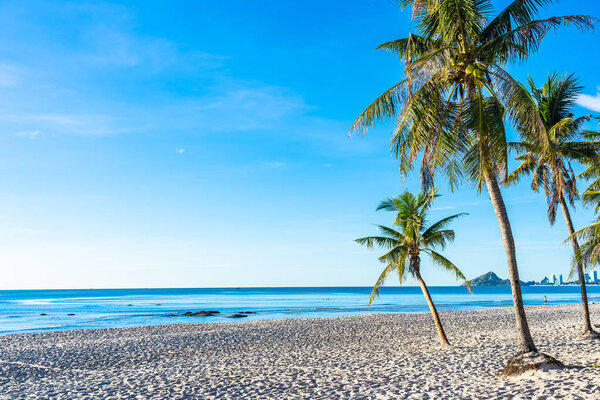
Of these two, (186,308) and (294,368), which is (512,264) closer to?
(294,368)

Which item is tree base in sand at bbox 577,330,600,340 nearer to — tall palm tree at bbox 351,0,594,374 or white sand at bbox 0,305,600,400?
white sand at bbox 0,305,600,400

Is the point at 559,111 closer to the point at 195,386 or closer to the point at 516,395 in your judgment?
the point at 516,395

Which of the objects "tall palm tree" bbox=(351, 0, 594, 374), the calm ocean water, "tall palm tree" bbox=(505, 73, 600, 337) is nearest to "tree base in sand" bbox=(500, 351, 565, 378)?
"tall palm tree" bbox=(351, 0, 594, 374)

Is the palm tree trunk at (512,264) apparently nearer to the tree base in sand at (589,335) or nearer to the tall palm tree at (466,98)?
the tall palm tree at (466,98)

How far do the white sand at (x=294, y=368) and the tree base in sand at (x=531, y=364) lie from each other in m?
0.24

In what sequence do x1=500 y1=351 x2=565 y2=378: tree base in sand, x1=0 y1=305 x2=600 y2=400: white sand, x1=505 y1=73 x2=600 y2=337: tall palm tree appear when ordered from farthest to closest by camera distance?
x1=505 y1=73 x2=600 y2=337: tall palm tree
x1=500 y1=351 x2=565 y2=378: tree base in sand
x1=0 y1=305 x2=600 y2=400: white sand

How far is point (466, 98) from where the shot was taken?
1027 centimetres

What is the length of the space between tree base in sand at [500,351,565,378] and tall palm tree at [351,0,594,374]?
7 cm

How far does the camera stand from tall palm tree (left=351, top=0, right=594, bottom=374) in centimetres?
934

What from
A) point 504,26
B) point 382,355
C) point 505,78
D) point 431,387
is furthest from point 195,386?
point 504,26

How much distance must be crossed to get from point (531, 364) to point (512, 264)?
2077 mm

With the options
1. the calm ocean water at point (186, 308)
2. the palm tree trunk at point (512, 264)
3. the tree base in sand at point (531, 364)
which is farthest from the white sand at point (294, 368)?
the calm ocean water at point (186, 308)

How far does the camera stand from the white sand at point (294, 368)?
8.76 metres

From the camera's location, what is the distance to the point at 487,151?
945cm
